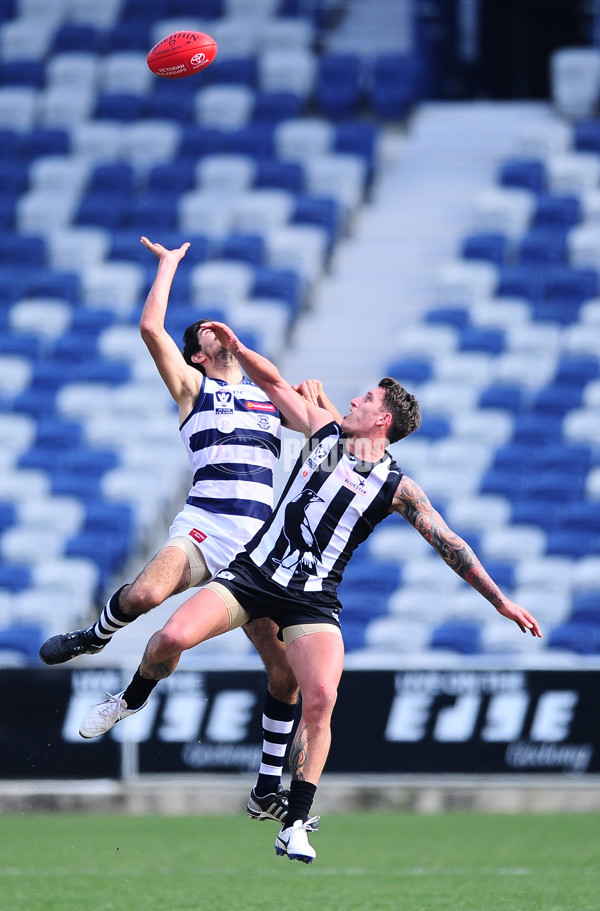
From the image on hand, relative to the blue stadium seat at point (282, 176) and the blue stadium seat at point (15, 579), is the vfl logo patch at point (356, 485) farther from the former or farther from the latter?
the blue stadium seat at point (282, 176)

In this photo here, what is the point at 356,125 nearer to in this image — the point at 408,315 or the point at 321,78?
the point at 321,78

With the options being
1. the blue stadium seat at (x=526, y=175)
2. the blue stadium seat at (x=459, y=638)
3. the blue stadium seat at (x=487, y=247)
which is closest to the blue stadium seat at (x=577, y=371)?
the blue stadium seat at (x=487, y=247)

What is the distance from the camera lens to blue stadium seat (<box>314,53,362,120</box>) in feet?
60.5

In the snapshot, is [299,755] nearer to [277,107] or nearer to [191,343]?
[191,343]

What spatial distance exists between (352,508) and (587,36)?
52.8ft

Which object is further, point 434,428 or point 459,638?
point 434,428

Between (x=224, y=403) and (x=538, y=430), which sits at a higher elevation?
(x=224, y=403)

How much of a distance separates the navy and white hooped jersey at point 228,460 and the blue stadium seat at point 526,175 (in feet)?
33.0

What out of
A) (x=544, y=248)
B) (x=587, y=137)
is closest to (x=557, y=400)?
(x=544, y=248)

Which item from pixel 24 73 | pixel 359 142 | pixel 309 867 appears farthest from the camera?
pixel 24 73

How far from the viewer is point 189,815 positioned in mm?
11555

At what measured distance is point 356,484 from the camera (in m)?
7.26

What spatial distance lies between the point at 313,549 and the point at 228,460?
2.50 feet

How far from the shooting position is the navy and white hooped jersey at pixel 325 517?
723cm
